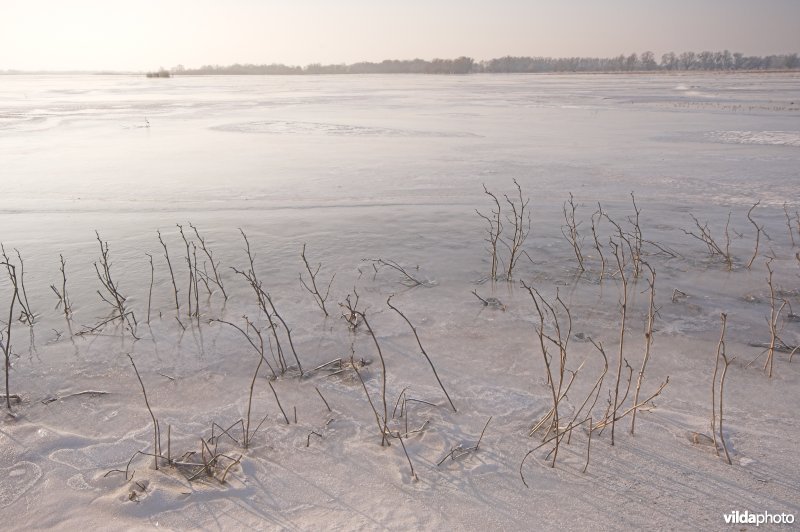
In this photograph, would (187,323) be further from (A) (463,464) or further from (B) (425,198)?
(B) (425,198)

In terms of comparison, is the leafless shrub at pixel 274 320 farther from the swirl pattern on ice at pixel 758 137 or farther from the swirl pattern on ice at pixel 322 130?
the swirl pattern on ice at pixel 758 137

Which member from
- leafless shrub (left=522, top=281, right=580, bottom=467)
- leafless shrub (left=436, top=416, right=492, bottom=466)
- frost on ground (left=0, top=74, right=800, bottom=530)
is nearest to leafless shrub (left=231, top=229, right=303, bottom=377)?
frost on ground (left=0, top=74, right=800, bottom=530)

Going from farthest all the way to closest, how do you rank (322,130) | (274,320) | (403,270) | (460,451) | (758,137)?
(322,130), (758,137), (403,270), (274,320), (460,451)

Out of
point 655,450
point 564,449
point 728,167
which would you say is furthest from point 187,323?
point 728,167

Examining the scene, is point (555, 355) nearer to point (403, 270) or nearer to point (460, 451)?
point (460, 451)

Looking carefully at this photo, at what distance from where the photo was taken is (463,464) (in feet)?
9.01

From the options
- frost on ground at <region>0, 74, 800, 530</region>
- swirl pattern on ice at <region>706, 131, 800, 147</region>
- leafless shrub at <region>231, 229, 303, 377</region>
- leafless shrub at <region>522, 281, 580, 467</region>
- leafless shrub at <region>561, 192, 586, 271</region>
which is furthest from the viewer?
swirl pattern on ice at <region>706, 131, 800, 147</region>

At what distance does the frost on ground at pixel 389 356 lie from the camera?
2.54 m

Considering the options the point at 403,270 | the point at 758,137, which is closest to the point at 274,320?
the point at 403,270

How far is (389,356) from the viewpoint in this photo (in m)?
3.97

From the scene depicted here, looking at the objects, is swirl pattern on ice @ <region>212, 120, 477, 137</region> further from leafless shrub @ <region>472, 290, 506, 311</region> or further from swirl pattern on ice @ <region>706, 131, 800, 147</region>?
leafless shrub @ <region>472, 290, 506, 311</region>

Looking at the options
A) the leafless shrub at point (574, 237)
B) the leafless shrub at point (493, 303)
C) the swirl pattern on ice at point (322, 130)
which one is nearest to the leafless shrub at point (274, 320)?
the leafless shrub at point (493, 303)

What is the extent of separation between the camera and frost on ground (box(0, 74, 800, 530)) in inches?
100

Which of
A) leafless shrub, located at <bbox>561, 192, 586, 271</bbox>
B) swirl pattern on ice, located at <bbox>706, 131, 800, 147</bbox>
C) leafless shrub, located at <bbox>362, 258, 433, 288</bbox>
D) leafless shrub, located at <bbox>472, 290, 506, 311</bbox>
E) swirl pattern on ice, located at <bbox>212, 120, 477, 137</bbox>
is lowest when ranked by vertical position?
leafless shrub, located at <bbox>472, 290, 506, 311</bbox>
